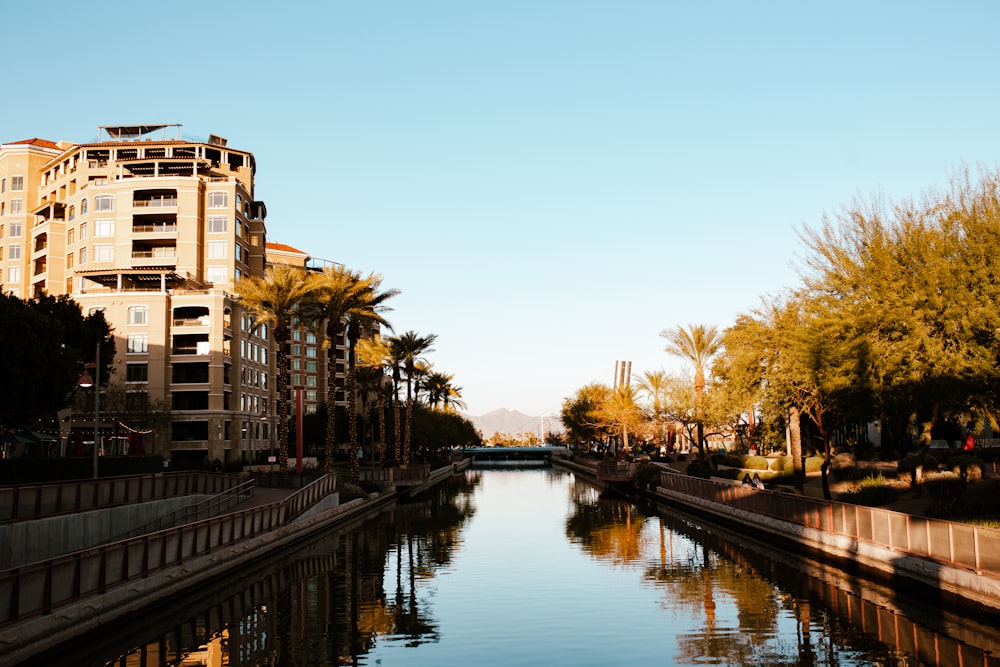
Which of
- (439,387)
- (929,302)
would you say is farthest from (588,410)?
(929,302)

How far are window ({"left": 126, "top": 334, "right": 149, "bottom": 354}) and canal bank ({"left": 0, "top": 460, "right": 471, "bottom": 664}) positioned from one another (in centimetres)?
5657

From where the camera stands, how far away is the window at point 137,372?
Result: 3346 inches

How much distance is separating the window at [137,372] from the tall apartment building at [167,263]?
98 millimetres

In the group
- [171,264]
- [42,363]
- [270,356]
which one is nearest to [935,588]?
[42,363]

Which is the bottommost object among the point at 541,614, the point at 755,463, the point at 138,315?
the point at 541,614

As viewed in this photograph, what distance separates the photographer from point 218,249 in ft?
305

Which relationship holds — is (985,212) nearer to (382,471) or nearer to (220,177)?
(382,471)

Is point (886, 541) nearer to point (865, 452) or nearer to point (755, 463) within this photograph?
point (755, 463)

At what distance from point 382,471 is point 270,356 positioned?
147 feet

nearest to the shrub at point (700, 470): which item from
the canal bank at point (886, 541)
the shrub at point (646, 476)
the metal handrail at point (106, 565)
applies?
the shrub at point (646, 476)

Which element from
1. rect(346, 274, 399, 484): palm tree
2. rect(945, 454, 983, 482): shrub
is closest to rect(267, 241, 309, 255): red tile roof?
rect(346, 274, 399, 484): palm tree

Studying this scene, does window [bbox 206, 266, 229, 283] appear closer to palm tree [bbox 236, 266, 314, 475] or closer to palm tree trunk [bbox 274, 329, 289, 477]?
palm tree [bbox 236, 266, 314, 475]

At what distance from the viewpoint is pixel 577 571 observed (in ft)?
98.2

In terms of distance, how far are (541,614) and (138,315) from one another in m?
73.8
